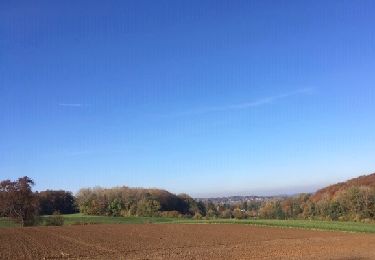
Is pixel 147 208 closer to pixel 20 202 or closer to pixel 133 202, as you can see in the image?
pixel 133 202

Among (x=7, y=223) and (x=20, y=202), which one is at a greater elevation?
(x=20, y=202)

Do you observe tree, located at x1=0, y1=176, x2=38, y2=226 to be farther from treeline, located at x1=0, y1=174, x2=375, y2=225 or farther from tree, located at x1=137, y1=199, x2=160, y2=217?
tree, located at x1=137, y1=199, x2=160, y2=217

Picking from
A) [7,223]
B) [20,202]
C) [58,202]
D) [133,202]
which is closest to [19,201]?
[20,202]

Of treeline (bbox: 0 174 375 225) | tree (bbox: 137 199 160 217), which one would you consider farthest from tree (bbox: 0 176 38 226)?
tree (bbox: 137 199 160 217)

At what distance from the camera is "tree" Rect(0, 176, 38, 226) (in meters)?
76.3

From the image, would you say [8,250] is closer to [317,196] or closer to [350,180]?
[317,196]

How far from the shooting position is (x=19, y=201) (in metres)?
77.1

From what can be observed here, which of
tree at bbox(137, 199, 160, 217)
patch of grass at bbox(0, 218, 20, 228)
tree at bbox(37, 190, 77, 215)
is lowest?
patch of grass at bbox(0, 218, 20, 228)

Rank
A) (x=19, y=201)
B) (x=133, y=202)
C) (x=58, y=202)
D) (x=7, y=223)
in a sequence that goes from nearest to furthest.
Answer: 1. (x=19, y=201)
2. (x=7, y=223)
3. (x=133, y=202)
4. (x=58, y=202)

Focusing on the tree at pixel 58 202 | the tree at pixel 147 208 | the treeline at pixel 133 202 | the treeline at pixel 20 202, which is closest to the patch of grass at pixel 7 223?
the treeline at pixel 20 202

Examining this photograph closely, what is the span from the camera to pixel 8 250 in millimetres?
35344

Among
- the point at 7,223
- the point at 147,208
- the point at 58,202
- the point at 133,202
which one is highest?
the point at 58,202

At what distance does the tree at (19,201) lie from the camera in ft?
250

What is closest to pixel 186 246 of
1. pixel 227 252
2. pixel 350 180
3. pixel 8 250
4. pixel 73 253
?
pixel 227 252
